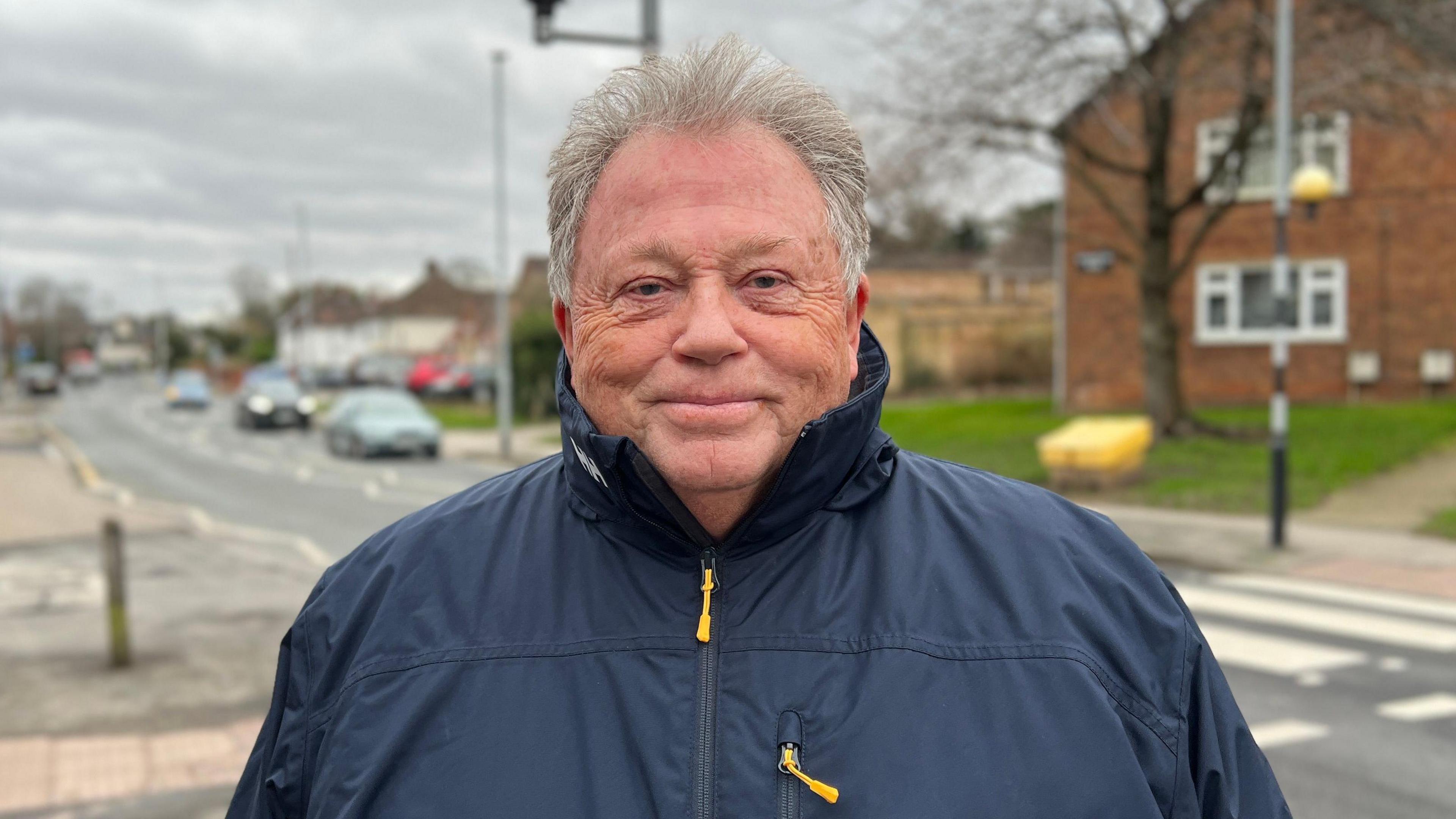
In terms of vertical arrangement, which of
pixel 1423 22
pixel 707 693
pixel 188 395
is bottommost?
pixel 188 395

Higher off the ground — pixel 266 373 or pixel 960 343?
pixel 960 343

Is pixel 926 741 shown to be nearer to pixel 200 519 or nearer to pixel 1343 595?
pixel 1343 595

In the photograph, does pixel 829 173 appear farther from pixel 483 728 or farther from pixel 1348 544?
pixel 1348 544

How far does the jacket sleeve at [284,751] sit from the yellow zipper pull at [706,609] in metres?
0.64

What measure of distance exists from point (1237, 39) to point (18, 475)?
20513 millimetres

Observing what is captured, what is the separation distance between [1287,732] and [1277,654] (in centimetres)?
169

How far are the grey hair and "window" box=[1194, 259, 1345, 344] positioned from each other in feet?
74.4

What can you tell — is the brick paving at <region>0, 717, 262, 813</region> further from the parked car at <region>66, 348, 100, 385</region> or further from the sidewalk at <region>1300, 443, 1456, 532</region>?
the parked car at <region>66, 348, 100, 385</region>

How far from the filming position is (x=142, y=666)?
7.27 meters

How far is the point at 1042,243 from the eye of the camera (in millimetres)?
47812

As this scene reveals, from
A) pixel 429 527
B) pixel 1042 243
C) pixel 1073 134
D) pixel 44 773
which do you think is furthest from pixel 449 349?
pixel 429 527

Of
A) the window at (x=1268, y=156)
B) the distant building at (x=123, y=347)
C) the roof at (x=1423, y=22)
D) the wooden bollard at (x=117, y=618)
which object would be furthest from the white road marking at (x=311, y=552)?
the distant building at (x=123, y=347)

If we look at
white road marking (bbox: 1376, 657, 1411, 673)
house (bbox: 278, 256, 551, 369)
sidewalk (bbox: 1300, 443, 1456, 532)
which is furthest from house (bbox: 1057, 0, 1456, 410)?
house (bbox: 278, 256, 551, 369)

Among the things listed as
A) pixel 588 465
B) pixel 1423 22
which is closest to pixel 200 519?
pixel 588 465
